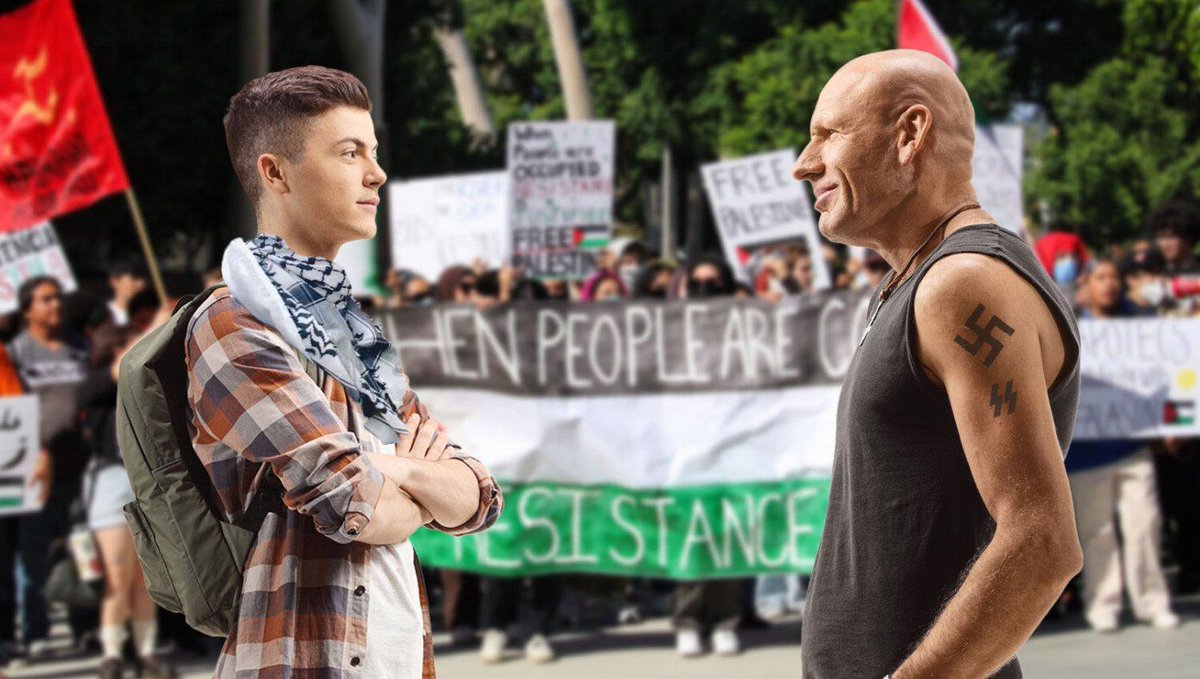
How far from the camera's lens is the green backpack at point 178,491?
2.41 metres

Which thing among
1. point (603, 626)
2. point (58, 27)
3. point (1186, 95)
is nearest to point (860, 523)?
point (603, 626)

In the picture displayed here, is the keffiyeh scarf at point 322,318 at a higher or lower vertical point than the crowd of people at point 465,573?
higher

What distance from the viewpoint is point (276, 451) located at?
232cm

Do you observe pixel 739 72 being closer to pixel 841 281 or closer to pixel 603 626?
pixel 841 281

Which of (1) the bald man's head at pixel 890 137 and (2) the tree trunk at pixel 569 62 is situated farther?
(2) the tree trunk at pixel 569 62

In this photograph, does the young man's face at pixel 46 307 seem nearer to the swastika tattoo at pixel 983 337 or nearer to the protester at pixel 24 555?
the protester at pixel 24 555

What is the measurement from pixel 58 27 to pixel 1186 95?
23.9 meters

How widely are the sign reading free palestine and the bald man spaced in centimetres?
592

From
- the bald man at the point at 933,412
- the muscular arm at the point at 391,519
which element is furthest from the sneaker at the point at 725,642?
the bald man at the point at 933,412

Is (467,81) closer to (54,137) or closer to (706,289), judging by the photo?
(54,137)

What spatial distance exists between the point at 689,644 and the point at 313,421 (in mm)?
6081

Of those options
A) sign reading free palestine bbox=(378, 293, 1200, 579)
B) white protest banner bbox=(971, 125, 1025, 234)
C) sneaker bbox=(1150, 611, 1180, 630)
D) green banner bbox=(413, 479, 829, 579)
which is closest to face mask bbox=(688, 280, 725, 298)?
sign reading free palestine bbox=(378, 293, 1200, 579)

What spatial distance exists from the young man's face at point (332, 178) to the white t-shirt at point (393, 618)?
13.0 inches

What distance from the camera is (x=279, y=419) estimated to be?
2.32m
